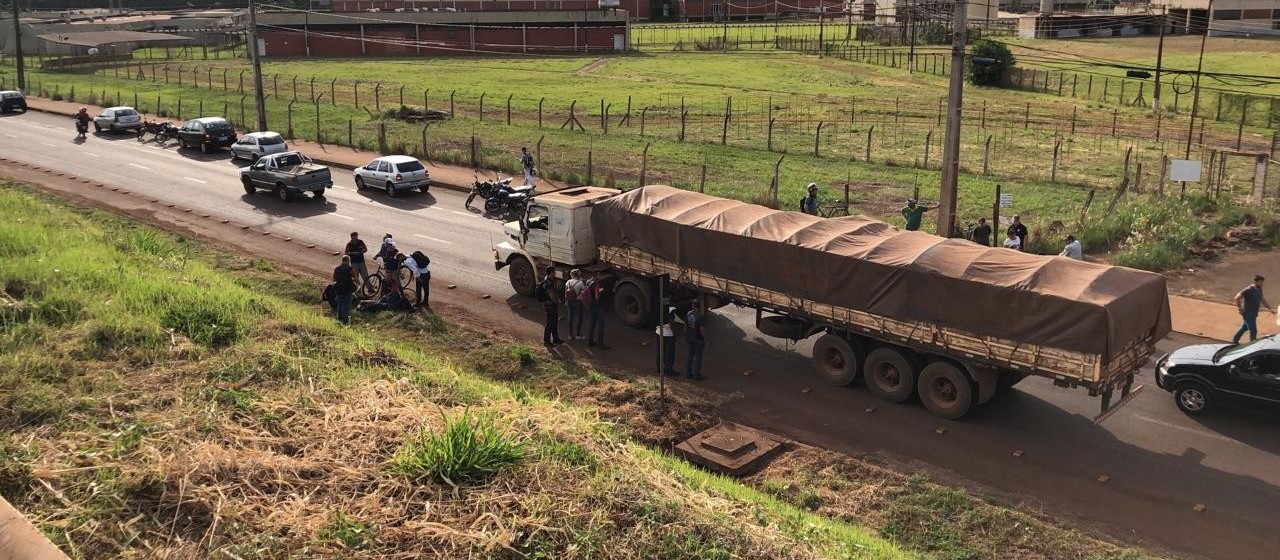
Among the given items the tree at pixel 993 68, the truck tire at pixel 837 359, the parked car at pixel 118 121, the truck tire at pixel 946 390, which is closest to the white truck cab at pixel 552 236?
the truck tire at pixel 837 359

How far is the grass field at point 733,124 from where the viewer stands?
37.6 m

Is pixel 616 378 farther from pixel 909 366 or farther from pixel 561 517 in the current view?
pixel 561 517

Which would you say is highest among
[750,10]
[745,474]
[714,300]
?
[750,10]

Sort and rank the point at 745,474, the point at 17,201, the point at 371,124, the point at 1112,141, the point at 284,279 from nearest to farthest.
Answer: the point at 745,474
the point at 284,279
the point at 17,201
the point at 1112,141
the point at 371,124

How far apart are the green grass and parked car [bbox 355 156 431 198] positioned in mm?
20665

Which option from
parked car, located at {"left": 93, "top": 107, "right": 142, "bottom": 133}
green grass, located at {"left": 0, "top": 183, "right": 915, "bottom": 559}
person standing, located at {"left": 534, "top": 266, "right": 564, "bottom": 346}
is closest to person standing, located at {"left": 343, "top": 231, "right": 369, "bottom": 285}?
person standing, located at {"left": 534, "top": 266, "right": 564, "bottom": 346}

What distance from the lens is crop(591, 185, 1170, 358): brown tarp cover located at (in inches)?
588

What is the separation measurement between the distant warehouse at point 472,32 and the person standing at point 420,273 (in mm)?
88423

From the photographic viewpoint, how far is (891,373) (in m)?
17.4

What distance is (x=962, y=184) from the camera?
36.3 metres

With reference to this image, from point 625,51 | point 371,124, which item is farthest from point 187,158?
point 625,51

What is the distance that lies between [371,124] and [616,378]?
3977 cm

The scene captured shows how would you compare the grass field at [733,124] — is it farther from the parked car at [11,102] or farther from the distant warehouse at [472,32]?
the distant warehouse at [472,32]

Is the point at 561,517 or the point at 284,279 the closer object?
the point at 561,517
